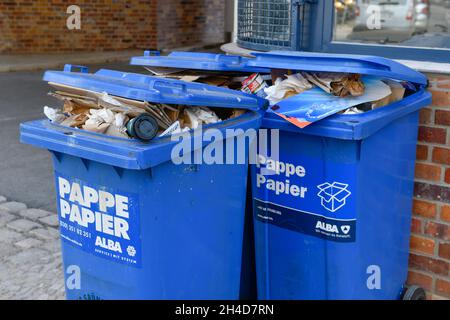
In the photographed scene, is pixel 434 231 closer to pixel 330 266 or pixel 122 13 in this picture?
pixel 330 266

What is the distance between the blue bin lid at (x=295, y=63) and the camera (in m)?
2.54

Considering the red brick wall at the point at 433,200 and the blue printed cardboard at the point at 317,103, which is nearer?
the blue printed cardboard at the point at 317,103

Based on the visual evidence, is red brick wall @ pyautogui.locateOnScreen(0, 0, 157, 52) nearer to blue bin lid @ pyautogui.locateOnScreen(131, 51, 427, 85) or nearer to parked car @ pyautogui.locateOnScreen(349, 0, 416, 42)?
parked car @ pyautogui.locateOnScreen(349, 0, 416, 42)

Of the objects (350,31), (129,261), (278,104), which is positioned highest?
(350,31)

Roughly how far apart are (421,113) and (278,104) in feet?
3.21

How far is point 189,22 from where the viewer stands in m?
14.8

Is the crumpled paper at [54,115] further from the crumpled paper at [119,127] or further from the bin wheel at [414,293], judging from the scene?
the bin wheel at [414,293]

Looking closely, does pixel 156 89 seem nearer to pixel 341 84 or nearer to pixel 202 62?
pixel 202 62

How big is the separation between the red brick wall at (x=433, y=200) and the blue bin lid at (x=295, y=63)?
0.92 feet

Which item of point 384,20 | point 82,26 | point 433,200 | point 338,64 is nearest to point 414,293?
point 433,200

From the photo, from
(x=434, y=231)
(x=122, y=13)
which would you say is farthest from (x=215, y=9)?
(x=434, y=231)

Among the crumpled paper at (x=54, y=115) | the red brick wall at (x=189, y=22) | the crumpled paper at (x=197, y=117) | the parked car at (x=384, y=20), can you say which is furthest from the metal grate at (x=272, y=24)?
the red brick wall at (x=189, y=22)

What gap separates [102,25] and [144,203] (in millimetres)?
11652
